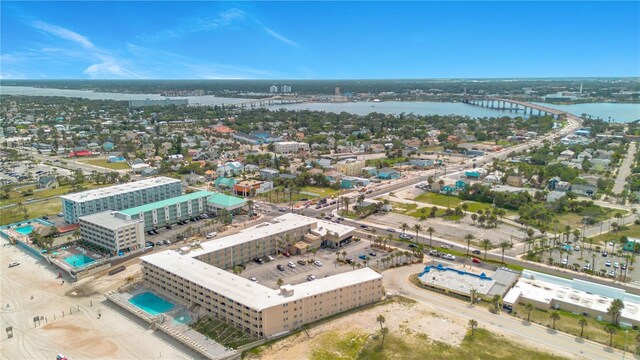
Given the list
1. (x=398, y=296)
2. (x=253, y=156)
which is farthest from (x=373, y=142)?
(x=398, y=296)

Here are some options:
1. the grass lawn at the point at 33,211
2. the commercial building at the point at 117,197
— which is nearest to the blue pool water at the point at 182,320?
the commercial building at the point at 117,197

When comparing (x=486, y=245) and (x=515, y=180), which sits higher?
(x=515, y=180)

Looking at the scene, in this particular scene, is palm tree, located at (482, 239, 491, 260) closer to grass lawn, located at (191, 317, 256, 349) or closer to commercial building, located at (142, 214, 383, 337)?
commercial building, located at (142, 214, 383, 337)

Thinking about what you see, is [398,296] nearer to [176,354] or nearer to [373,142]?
[176,354]

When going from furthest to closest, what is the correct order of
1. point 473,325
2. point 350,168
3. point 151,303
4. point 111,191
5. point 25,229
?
point 350,168, point 111,191, point 25,229, point 151,303, point 473,325

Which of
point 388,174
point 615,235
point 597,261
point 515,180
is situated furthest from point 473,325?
point 388,174

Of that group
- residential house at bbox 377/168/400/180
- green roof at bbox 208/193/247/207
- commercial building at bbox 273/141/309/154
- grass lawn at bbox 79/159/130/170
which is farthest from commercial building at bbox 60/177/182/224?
commercial building at bbox 273/141/309/154

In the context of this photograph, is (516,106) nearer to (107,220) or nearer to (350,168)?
(350,168)
